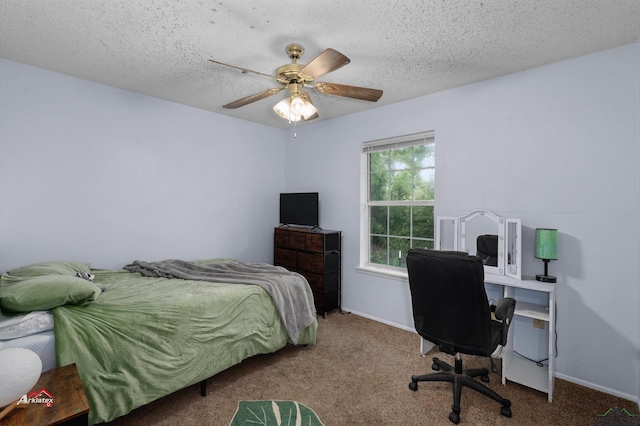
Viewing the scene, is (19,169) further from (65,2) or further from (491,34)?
(491,34)

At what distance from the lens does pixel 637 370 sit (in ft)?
7.22

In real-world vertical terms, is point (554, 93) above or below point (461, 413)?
above

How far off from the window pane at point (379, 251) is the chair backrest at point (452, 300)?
161 cm

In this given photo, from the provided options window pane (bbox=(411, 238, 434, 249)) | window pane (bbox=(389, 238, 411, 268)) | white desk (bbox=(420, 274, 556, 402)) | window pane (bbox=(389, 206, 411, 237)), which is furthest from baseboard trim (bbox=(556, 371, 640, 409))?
window pane (bbox=(389, 206, 411, 237))

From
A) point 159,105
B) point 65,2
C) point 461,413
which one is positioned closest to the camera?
point 65,2

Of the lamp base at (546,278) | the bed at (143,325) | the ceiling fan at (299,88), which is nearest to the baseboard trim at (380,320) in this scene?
the bed at (143,325)

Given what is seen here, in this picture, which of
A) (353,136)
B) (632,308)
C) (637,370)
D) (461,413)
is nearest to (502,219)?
(632,308)

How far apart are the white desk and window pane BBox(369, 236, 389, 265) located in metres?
1.32

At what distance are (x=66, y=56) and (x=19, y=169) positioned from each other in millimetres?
1036

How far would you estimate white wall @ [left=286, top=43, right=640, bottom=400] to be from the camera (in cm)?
225

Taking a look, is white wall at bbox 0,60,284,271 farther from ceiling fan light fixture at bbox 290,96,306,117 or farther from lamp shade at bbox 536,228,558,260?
lamp shade at bbox 536,228,558,260

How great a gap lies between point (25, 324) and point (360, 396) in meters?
2.12

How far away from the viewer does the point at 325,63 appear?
1.92 metres

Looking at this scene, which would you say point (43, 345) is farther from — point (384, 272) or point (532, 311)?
point (532, 311)
